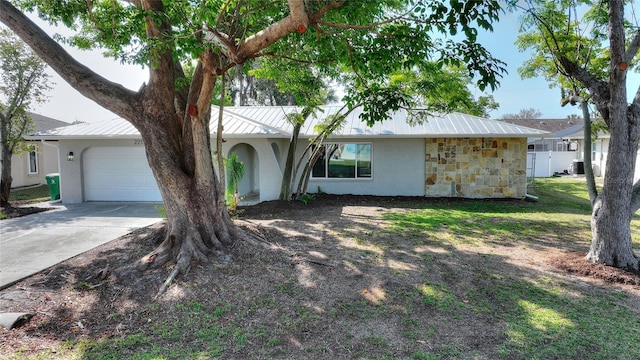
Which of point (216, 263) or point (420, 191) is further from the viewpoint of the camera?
point (420, 191)

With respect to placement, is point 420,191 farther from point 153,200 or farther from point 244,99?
point 244,99

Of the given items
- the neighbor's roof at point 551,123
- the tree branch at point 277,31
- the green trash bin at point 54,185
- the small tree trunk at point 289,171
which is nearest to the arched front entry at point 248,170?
the small tree trunk at point 289,171

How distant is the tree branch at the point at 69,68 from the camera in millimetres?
5348

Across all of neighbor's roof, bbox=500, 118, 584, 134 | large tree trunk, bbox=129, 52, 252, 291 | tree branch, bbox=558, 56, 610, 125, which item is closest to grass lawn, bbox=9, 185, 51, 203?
large tree trunk, bbox=129, 52, 252, 291

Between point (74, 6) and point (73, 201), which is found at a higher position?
point (74, 6)

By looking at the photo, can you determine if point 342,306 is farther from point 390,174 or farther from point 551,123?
point 551,123

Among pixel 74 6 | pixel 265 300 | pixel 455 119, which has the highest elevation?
pixel 74 6

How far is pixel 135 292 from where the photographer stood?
5008 millimetres

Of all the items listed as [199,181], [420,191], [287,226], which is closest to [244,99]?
[420,191]

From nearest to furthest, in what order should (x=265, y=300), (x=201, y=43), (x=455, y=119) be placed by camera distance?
(x=265, y=300), (x=201, y=43), (x=455, y=119)

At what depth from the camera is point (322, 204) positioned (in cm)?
1230

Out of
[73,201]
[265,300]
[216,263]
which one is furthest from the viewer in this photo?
[73,201]

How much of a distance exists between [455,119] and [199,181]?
1117 cm

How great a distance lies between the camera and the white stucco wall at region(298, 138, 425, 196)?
14.0 m
